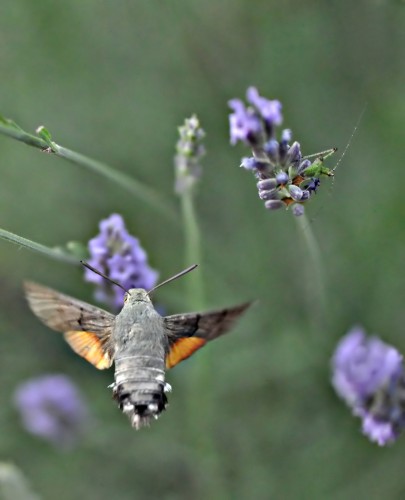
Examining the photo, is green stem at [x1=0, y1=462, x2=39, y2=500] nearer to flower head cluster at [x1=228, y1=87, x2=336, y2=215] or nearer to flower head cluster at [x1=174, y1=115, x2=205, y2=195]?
flower head cluster at [x1=174, y1=115, x2=205, y2=195]

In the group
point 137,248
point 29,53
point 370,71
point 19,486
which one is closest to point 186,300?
point 137,248

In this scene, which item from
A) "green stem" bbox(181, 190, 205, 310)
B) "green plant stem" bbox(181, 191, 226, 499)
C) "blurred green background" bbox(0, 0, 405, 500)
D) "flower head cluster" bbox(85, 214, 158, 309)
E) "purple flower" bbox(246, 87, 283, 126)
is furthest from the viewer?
"blurred green background" bbox(0, 0, 405, 500)

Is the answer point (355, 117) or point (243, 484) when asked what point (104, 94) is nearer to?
point (355, 117)

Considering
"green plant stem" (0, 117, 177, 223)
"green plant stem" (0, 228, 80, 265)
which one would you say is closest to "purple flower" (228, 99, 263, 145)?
"green plant stem" (0, 117, 177, 223)

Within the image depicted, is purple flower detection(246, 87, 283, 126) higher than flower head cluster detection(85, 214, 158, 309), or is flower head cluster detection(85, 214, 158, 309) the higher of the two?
flower head cluster detection(85, 214, 158, 309)

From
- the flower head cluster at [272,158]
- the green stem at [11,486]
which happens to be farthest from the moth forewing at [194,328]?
the green stem at [11,486]

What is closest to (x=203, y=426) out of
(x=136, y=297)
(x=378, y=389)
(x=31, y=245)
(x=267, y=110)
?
(x=378, y=389)

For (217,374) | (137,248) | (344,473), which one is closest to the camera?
(137,248)
